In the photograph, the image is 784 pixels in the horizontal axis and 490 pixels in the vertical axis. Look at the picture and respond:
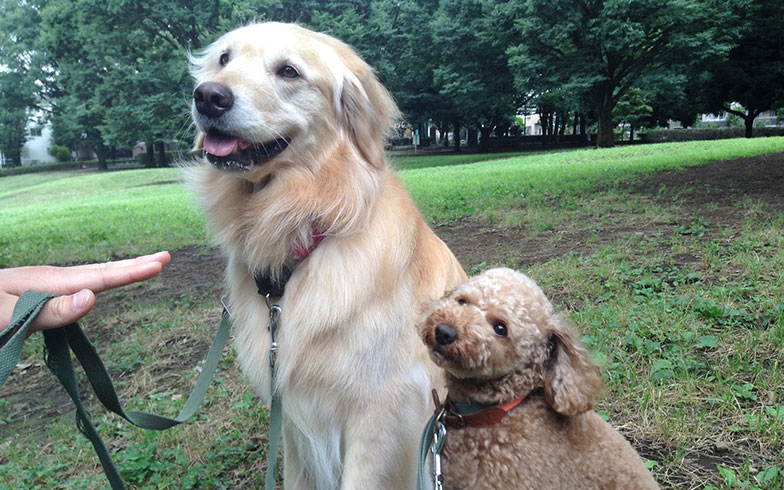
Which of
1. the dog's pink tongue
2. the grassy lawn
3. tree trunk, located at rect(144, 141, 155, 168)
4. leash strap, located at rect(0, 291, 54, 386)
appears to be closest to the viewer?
leash strap, located at rect(0, 291, 54, 386)

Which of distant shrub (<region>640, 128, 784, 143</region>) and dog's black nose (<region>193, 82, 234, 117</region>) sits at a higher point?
distant shrub (<region>640, 128, 784, 143</region>)

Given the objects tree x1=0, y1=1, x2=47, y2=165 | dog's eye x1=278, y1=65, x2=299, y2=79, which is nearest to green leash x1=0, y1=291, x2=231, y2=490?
dog's eye x1=278, y1=65, x2=299, y2=79

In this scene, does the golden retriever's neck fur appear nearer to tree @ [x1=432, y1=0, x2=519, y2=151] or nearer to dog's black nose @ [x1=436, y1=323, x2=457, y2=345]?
dog's black nose @ [x1=436, y1=323, x2=457, y2=345]

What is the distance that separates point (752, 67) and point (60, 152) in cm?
6051

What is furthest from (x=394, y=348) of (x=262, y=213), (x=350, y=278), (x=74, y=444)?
(x=74, y=444)

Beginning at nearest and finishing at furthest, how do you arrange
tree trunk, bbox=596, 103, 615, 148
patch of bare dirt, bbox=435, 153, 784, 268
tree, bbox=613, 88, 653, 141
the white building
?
patch of bare dirt, bbox=435, 153, 784, 268
tree trunk, bbox=596, 103, 615, 148
tree, bbox=613, 88, 653, 141
the white building

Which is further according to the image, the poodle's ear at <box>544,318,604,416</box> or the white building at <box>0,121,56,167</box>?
the white building at <box>0,121,56,167</box>

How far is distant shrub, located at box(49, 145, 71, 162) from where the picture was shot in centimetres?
5400

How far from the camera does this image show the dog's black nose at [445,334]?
1.72 meters

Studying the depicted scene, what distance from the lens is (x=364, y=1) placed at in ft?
107

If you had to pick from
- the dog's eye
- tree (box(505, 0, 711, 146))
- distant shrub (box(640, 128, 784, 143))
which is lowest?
the dog's eye

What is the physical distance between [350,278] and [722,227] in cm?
527

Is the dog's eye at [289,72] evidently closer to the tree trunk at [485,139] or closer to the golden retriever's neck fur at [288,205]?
the golden retriever's neck fur at [288,205]

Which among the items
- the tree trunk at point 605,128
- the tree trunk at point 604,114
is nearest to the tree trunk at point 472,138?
the tree trunk at point 604,114
